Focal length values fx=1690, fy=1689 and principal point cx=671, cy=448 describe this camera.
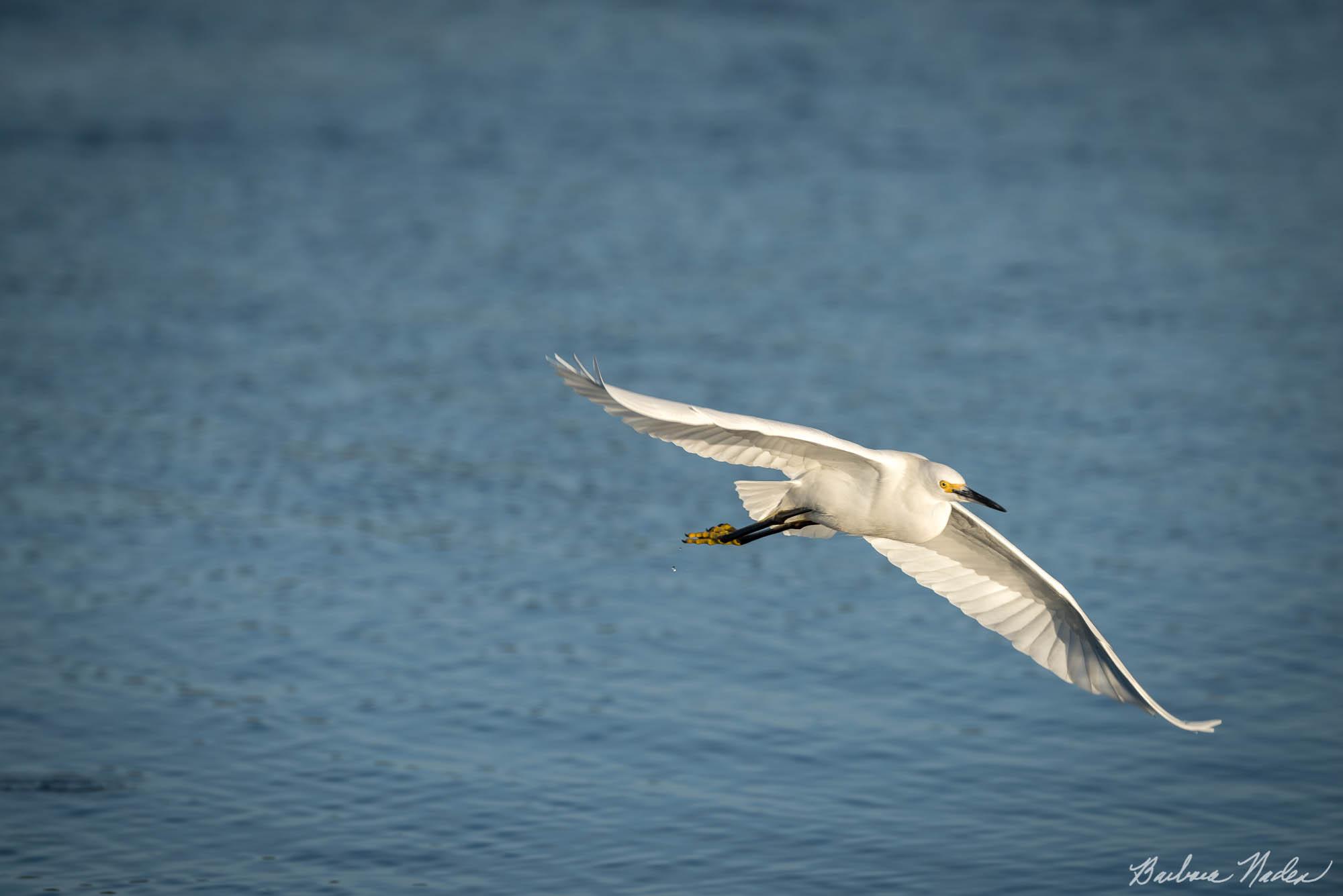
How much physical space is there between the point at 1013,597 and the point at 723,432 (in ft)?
8.92

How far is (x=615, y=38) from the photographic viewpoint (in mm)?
33688

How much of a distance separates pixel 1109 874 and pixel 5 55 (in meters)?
28.0

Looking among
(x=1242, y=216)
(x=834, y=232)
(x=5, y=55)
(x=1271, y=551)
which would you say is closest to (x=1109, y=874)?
(x=1271, y=551)

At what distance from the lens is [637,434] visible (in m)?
18.3

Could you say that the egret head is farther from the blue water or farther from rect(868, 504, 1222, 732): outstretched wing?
the blue water

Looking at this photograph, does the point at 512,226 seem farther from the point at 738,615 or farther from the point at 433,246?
the point at 738,615

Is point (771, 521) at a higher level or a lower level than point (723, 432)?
lower

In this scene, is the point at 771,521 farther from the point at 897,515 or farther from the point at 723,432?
the point at 723,432

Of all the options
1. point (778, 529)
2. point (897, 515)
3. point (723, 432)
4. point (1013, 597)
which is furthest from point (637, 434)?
point (723, 432)

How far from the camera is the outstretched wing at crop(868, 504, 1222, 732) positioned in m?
9.97

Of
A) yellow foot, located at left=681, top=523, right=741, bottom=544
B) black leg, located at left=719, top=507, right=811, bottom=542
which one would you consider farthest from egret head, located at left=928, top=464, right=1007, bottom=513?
yellow foot, located at left=681, top=523, right=741, bottom=544

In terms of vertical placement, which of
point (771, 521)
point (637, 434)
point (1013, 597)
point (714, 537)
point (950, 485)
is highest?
point (637, 434)

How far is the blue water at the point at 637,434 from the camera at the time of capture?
37.1 ft

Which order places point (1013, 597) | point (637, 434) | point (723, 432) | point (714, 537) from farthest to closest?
point (637, 434), point (1013, 597), point (714, 537), point (723, 432)
